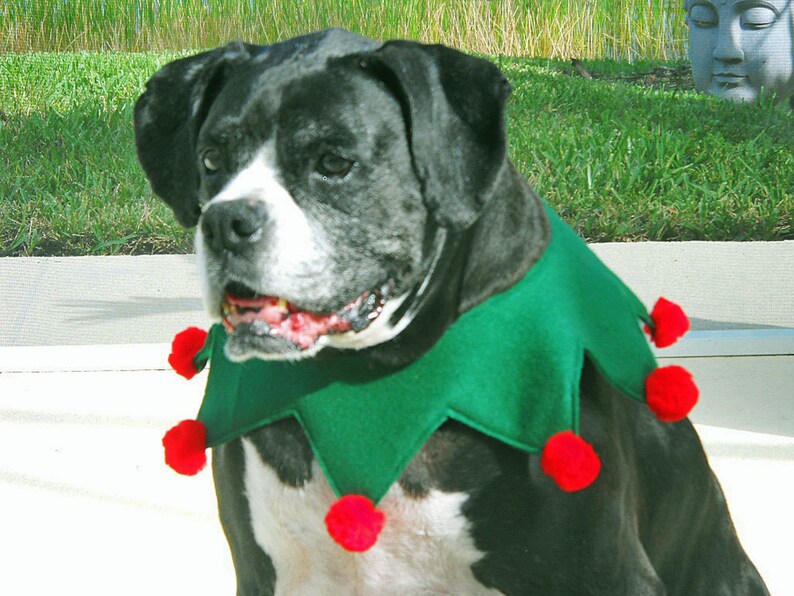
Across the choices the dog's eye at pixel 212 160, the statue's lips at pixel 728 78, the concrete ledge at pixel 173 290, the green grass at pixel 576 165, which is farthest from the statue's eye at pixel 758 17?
the dog's eye at pixel 212 160

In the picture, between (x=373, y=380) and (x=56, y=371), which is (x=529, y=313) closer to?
(x=373, y=380)

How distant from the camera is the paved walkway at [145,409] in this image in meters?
2.61

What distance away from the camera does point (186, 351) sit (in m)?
1.91

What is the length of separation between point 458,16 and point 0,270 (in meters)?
1.88

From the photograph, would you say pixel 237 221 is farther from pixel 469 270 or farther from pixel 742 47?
pixel 742 47

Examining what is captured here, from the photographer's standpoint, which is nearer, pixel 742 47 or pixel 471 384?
pixel 471 384

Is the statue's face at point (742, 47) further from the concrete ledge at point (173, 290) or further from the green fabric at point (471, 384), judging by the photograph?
the green fabric at point (471, 384)

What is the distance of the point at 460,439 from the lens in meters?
1.65

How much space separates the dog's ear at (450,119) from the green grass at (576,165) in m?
2.31

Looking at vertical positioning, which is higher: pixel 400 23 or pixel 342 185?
pixel 342 185

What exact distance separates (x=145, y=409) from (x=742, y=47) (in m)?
2.37

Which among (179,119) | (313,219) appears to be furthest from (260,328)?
(179,119)

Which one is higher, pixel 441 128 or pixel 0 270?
pixel 441 128

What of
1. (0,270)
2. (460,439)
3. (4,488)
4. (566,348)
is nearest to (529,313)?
(566,348)
